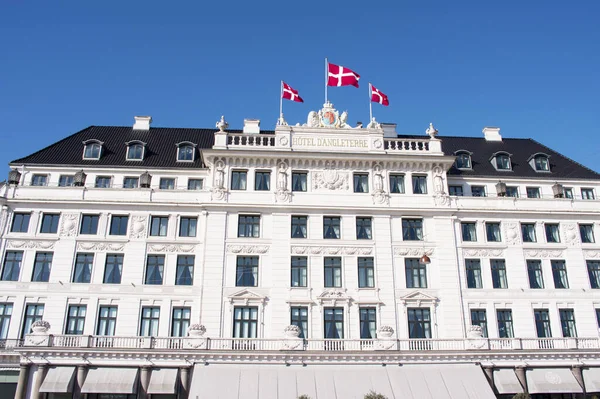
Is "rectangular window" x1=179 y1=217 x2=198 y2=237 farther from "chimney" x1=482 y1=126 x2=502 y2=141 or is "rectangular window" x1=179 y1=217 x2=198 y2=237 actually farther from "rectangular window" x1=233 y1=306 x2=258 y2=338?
"chimney" x1=482 y1=126 x2=502 y2=141

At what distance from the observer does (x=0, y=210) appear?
1561 inches

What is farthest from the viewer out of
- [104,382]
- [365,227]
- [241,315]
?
[365,227]

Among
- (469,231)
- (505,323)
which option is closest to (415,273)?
(469,231)

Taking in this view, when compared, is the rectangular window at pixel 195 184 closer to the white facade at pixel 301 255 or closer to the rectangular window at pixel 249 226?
the white facade at pixel 301 255

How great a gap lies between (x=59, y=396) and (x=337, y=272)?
19887 mm

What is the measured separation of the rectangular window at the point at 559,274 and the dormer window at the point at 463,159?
10487 millimetres

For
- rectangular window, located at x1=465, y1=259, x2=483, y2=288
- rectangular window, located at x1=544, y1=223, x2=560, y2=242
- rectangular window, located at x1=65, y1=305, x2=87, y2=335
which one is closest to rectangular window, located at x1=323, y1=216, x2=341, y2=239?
rectangular window, located at x1=465, y1=259, x2=483, y2=288

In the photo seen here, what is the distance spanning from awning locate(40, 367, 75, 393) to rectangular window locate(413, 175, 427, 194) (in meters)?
27.2

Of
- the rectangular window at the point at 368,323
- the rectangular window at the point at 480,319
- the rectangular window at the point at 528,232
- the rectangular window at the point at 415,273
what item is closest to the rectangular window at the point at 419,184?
the rectangular window at the point at 415,273

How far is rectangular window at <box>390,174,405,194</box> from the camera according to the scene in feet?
139

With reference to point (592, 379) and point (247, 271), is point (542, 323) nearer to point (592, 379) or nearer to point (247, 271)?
point (592, 379)

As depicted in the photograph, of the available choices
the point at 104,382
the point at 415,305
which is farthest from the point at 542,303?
the point at 104,382

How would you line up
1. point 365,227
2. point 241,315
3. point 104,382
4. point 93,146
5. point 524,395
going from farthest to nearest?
1. point 93,146
2. point 365,227
3. point 241,315
4. point 104,382
5. point 524,395

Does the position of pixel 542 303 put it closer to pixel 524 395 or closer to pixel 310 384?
pixel 524 395
